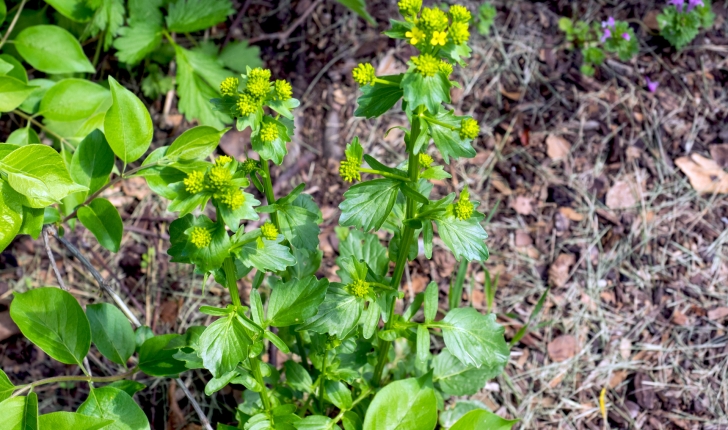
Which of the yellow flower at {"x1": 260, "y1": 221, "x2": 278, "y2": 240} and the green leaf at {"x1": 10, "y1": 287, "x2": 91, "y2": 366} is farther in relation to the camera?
the green leaf at {"x1": 10, "y1": 287, "x2": 91, "y2": 366}

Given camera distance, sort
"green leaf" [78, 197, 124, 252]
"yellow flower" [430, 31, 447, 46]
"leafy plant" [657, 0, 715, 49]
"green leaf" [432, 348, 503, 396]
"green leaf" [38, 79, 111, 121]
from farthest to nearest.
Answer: "leafy plant" [657, 0, 715, 49] → "green leaf" [38, 79, 111, 121] → "green leaf" [432, 348, 503, 396] → "green leaf" [78, 197, 124, 252] → "yellow flower" [430, 31, 447, 46]

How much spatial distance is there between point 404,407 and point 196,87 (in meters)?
1.69

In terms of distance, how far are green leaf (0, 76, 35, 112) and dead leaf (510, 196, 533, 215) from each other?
198cm

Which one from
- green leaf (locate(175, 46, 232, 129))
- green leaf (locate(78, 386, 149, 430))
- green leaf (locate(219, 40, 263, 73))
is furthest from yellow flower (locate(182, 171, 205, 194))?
green leaf (locate(219, 40, 263, 73))

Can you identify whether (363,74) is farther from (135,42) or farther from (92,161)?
(135,42)

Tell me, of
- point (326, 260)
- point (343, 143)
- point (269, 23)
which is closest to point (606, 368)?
point (326, 260)

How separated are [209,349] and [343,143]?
169 centimetres

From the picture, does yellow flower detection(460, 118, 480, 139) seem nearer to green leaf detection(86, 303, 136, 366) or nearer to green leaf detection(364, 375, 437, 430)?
green leaf detection(364, 375, 437, 430)

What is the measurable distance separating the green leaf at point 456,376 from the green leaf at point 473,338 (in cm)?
34

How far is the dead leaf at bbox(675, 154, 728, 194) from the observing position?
2.81 m

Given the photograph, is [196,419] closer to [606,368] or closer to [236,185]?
[236,185]

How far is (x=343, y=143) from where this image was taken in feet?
9.64

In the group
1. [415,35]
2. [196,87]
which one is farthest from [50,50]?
[415,35]

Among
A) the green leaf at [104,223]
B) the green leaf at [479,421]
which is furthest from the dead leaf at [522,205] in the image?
the green leaf at [104,223]
